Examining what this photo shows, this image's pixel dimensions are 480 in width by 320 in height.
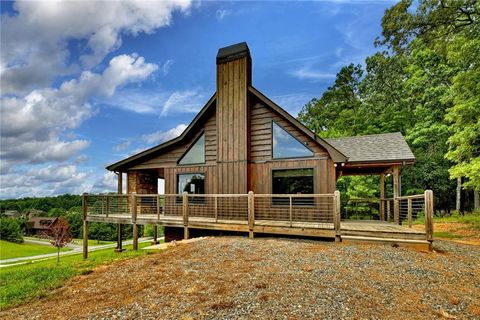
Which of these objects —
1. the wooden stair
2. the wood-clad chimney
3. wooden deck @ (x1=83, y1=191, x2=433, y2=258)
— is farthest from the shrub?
the wooden stair

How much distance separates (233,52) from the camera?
10.9 metres

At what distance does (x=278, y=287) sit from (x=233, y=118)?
7.55 m

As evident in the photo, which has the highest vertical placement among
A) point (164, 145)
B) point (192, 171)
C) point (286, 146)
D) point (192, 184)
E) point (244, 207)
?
point (164, 145)

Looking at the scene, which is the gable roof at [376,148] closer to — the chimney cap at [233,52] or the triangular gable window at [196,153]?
the chimney cap at [233,52]

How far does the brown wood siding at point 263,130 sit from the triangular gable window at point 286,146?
0.14 m

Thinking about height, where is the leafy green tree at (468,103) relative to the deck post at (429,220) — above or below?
above

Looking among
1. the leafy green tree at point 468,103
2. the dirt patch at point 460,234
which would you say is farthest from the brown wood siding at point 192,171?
the leafy green tree at point 468,103

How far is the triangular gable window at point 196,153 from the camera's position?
11438 millimetres

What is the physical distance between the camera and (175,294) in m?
4.06

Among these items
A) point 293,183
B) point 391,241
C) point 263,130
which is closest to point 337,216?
point 391,241

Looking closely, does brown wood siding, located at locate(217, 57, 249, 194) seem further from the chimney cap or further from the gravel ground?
the gravel ground

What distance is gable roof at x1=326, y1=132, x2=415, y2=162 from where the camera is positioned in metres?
10.1

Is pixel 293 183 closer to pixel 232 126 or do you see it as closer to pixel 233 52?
pixel 232 126

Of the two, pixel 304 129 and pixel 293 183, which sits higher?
pixel 304 129
